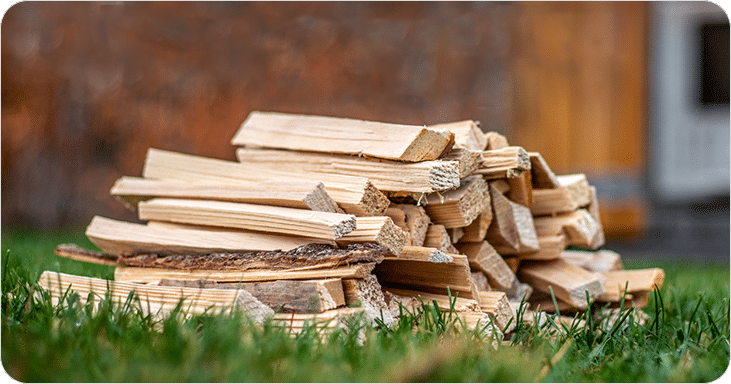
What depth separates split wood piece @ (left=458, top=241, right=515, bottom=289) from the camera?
8.79 ft

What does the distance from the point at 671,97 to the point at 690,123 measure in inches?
20.5

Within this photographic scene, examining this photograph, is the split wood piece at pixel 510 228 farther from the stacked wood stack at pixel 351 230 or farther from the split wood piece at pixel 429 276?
the split wood piece at pixel 429 276

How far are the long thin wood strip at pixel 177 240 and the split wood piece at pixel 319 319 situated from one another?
279 millimetres

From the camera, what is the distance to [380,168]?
8.23 ft

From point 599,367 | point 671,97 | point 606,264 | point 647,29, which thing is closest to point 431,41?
point 647,29

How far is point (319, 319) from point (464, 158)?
3.01 ft

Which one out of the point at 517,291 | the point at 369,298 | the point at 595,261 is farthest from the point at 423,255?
the point at 595,261

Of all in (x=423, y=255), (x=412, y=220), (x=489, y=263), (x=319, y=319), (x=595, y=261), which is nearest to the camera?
(x=319, y=319)

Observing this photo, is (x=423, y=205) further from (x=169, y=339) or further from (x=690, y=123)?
(x=690, y=123)

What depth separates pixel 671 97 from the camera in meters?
9.04

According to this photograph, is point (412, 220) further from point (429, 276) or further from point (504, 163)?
point (504, 163)

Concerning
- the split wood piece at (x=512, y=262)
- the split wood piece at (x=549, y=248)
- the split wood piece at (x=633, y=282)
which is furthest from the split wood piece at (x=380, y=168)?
the split wood piece at (x=633, y=282)

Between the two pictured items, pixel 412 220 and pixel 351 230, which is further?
pixel 412 220

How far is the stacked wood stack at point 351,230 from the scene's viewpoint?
2.22 meters
